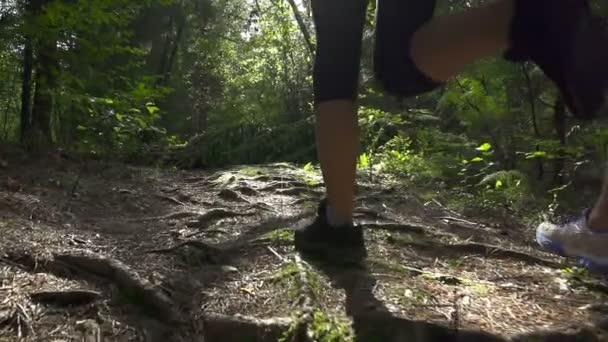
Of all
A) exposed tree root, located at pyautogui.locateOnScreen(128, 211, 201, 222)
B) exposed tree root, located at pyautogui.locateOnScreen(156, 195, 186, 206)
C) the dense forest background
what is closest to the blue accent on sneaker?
the dense forest background

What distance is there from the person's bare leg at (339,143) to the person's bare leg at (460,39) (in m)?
0.34

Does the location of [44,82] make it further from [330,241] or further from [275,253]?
[330,241]

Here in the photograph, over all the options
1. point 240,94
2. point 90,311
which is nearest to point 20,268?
point 90,311

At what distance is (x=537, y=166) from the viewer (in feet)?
18.4

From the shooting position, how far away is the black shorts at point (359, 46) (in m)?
2.06

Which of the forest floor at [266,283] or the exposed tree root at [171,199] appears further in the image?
the exposed tree root at [171,199]

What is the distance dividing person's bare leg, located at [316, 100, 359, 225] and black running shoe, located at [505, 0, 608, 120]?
63 cm

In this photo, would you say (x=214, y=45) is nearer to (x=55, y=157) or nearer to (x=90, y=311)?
(x=55, y=157)

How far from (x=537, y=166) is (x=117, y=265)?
4.73 meters

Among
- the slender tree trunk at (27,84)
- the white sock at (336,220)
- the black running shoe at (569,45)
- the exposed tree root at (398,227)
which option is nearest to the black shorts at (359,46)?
the black running shoe at (569,45)

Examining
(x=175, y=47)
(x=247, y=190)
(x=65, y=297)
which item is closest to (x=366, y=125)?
(x=247, y=190)

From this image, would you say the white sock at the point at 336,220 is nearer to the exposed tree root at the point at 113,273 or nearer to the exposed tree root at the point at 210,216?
the exposed tree root at the point at 113,273

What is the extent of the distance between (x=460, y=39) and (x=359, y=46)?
444mm

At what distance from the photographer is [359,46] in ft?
7.27
